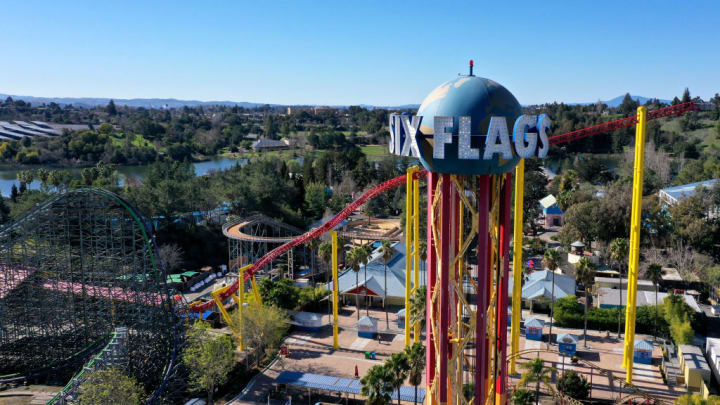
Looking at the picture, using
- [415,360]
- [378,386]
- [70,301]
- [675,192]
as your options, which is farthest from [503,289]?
[675,192]

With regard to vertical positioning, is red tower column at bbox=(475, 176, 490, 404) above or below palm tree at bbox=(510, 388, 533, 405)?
above

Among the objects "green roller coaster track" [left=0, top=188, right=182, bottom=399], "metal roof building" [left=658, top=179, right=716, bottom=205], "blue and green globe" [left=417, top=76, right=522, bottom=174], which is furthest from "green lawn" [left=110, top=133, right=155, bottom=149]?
"blue and green globe" [left=417, top=76, right=522, bottom=174]

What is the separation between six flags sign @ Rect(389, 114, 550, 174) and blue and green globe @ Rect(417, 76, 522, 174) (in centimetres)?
3

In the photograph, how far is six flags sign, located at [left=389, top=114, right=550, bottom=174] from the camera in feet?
55.2

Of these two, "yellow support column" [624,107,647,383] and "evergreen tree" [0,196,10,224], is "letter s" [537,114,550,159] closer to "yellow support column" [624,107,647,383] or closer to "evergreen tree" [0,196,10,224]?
"yellow support column" [624,107,647,383]

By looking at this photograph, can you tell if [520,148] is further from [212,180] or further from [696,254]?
[212,180]

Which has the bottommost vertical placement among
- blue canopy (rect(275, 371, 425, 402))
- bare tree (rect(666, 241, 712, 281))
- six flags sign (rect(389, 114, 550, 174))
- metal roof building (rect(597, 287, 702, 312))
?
blue canopy (rect(275, 371, 425, 402))

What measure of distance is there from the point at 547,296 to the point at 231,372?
26969 millimetres

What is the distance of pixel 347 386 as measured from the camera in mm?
33625

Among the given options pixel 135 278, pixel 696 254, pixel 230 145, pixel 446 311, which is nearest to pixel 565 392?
pixel 446 311

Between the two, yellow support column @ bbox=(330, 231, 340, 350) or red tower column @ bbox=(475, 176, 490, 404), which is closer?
red tower column @ bbox=(475, 176, 490, 404)

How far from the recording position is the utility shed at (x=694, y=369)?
34.1 m

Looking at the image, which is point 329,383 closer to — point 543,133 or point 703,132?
point 543,133

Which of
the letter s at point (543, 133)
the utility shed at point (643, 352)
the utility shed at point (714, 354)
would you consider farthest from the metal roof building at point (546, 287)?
the letter s at point (543, 133)
